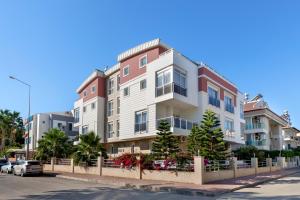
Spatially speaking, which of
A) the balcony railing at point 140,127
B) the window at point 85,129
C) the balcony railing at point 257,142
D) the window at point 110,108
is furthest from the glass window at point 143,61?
the balcony railing at point 257,142

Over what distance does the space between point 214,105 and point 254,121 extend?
22.7 metres

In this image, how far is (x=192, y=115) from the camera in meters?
32.0

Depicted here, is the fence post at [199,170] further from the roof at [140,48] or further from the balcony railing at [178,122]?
the roof at [140,48]

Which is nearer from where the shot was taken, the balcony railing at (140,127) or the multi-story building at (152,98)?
the multi-story building at (152,98)

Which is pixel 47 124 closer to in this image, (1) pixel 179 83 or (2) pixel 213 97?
(2) pixel 213 97

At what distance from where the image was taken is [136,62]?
32.8 meters

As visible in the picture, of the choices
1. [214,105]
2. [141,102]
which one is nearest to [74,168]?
[141,102]

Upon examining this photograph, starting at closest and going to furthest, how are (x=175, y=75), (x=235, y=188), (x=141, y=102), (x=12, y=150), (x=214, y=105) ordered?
(x=235, y=188) → (x=175, y=75) → (x=141, y=102) → (x=214, y=105) → (x=12, y=150)

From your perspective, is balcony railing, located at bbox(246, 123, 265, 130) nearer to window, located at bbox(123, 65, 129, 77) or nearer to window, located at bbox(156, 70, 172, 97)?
window, located at bbox(123, 65, 129, 77)

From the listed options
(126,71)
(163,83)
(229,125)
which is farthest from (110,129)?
(229,125)

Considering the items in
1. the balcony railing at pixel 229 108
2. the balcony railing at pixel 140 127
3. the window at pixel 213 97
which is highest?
the window at pixel 213 97

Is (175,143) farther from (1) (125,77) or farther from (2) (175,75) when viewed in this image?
(1) (125,77)

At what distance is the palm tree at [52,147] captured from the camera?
36969 mm

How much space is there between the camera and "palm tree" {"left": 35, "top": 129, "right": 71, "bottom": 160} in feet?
121
